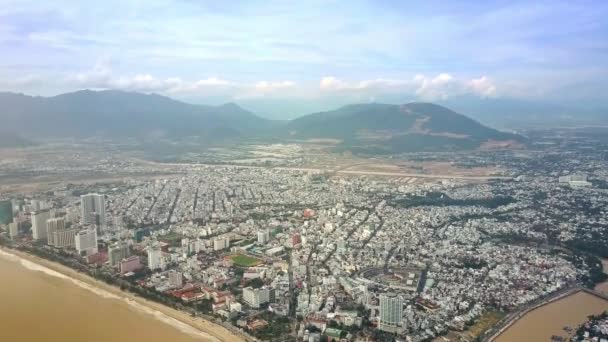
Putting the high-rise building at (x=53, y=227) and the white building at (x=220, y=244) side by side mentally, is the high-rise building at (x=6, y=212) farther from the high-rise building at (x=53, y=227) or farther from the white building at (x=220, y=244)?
the white building at (x=220, y=244)

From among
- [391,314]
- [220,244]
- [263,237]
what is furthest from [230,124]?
[391,314]

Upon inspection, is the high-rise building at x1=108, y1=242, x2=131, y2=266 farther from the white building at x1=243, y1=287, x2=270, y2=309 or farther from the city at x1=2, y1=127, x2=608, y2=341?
the white building at x1=243, y1=287, x2=270, y2=309

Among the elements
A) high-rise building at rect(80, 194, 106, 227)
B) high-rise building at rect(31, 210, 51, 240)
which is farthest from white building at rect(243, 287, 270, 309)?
high-rise building at rect(31, 210, 51, 240)

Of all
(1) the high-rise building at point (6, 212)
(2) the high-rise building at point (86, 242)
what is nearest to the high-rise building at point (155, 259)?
(2) the high-rise building at point (86, 242)

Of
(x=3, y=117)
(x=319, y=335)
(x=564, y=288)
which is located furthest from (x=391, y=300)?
(x=3, y=117)

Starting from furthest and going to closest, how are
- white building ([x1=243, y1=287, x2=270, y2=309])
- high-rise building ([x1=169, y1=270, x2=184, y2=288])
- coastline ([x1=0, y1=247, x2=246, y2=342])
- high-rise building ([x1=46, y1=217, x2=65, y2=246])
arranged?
high-rise building ([x1=46, y1=217, x2=65, y2=246]), high-rise building ([x1=169, y1=270, x2=184, y2=288]), white building ([x1=243, y1=287, x2=270, y2=309]), coastline ([x1=0, y1=247, x2=246, y2=342])
